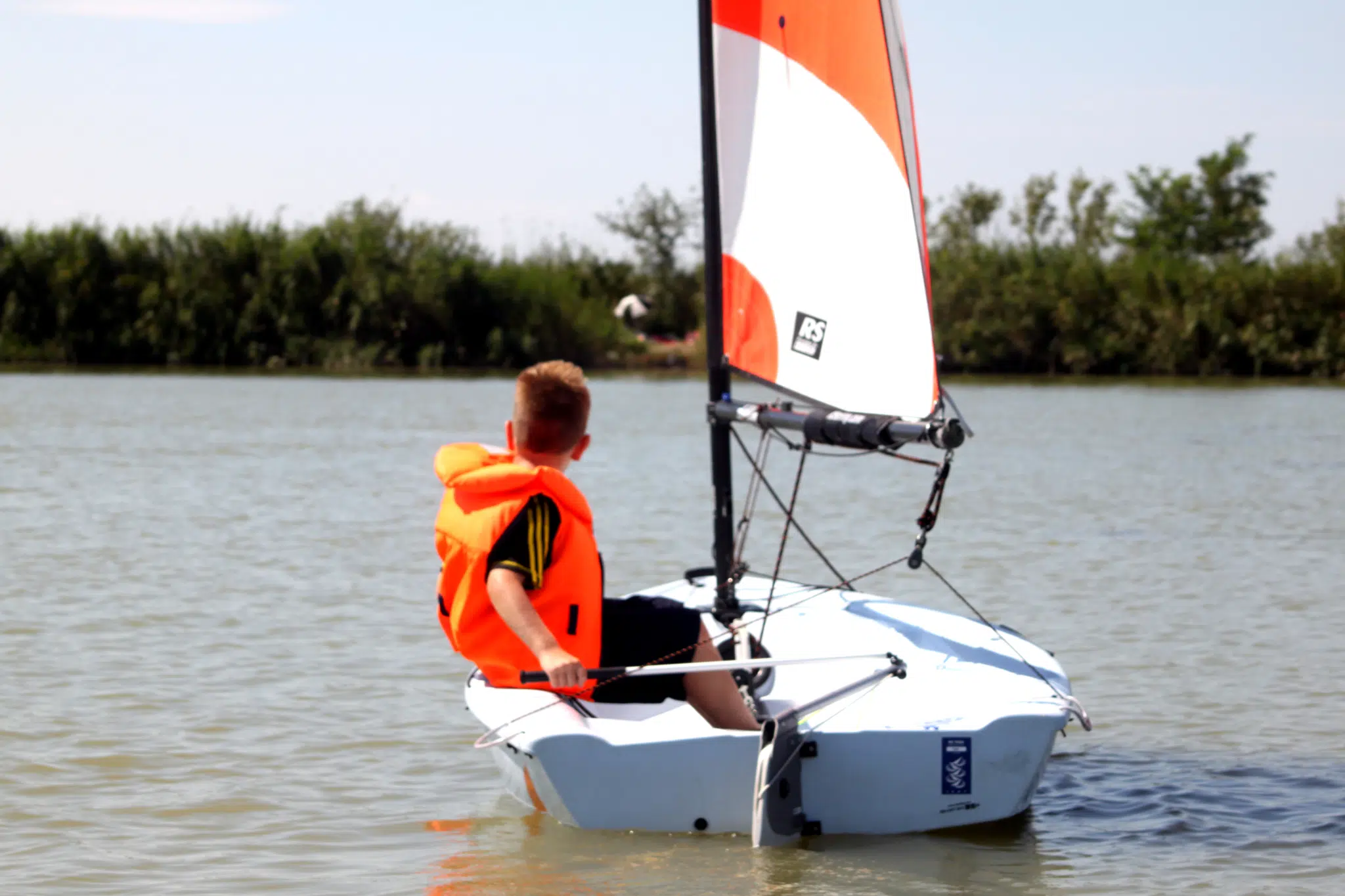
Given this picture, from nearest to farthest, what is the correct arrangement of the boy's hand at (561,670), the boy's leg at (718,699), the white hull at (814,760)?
the boy's hand at (561,670), the white hull at (814,760), the boy's leg at (718,699)

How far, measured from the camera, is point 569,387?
4547 millimetres

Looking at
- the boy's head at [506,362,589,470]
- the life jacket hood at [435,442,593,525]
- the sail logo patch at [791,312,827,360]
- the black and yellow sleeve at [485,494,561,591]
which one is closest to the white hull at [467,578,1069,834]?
the black and yellow sleeve at [485,494,561,591]

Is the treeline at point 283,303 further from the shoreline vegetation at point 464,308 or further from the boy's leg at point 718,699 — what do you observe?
the boy's leg at point 718,699

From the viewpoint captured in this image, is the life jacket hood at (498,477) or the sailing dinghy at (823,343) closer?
the life jacket hood at (498,477)

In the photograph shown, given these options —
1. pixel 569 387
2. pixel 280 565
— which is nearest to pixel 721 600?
pixel 569 387

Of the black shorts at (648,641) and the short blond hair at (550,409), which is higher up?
the short blond hair at (550,409)

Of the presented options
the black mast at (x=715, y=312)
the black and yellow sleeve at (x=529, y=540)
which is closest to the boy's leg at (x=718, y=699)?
the black and yellow sleeve at (x=529, y=540)

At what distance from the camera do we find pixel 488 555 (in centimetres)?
459

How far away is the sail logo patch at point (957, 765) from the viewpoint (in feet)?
15.6

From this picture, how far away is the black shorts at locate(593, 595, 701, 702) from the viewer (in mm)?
5023

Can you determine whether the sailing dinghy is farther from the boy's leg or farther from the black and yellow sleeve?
the black and yellow sleeve

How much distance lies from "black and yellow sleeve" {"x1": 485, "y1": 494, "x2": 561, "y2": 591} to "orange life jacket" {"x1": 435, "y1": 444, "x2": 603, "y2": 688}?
0.08 ft

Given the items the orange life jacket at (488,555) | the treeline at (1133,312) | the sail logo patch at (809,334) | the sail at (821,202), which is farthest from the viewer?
the treeline at (1133,312)

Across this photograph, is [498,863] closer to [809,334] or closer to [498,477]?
→ [498,477]
